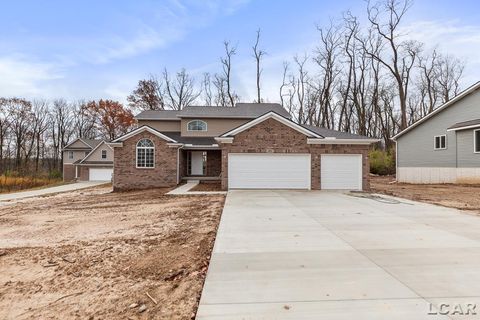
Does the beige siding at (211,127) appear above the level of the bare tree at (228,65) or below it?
below

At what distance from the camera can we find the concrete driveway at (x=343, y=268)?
10.8 ft

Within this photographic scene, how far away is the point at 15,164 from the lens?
4556 centimetres

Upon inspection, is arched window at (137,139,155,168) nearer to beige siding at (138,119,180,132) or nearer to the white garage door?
beige siding at (138,119,180,132)

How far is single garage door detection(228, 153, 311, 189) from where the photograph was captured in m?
16.5

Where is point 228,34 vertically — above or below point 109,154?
above

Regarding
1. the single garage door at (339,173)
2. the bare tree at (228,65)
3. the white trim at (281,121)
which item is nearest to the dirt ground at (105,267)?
the white trim at (281,121)

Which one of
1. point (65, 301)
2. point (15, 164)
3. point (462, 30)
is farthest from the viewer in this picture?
point (15, 164)

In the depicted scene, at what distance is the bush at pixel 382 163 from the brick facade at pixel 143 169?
20.1 meters

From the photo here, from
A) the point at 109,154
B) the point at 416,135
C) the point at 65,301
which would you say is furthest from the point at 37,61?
the point at 416,135

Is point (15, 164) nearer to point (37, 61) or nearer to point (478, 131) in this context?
point (37, 61)

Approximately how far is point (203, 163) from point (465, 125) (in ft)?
57.9

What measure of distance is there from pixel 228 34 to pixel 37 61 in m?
21.2

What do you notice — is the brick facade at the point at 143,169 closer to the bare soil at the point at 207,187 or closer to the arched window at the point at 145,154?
the arched window at the point at 145,154

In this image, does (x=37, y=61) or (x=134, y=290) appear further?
(x=37, y=61)
